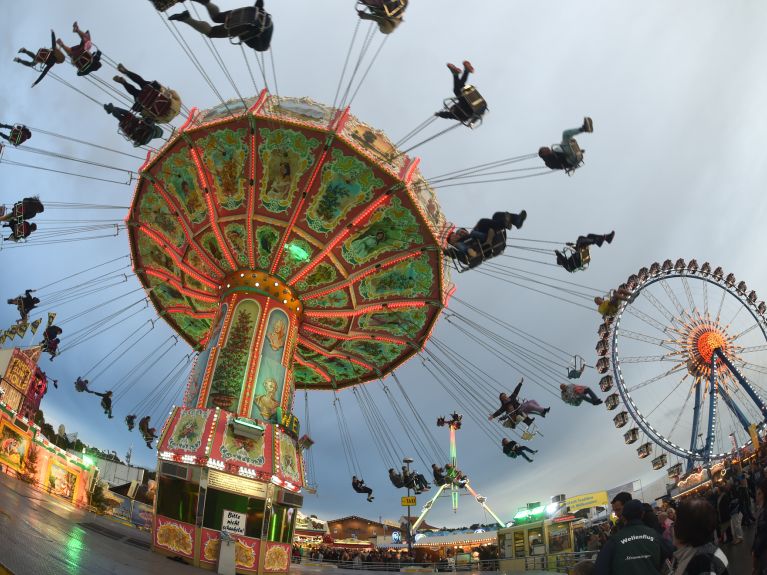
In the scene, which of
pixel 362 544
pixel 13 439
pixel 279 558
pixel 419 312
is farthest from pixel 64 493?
pixel 362 544

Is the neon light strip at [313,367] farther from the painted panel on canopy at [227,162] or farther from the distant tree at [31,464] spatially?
the distant tree at [31,464]

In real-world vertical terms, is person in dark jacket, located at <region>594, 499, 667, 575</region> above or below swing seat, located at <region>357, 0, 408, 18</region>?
below

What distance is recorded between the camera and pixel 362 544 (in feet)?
180

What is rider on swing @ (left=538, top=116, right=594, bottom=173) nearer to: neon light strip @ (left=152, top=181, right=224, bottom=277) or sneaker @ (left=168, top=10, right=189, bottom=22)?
sneaker @ (left=168, top=10, right=189, bottom=22)

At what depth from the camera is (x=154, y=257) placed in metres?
20.8

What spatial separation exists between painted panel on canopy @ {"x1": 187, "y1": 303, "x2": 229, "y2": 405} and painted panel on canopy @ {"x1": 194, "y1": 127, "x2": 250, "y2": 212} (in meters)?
3.78

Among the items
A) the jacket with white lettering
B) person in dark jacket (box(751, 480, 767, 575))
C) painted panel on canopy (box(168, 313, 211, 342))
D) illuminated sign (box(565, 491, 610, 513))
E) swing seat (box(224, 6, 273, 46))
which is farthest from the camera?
illuminated sign (box(565, 491, 610, 513))

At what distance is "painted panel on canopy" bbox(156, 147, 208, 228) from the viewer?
56.9 ft

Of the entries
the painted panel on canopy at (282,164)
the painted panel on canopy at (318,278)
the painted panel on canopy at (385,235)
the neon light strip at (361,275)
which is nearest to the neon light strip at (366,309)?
the neon light strip at (361,275)

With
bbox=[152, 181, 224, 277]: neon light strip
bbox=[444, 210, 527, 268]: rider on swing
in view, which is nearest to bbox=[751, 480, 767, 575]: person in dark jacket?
bbox=[444, 210, 527, 268]: rider on swing

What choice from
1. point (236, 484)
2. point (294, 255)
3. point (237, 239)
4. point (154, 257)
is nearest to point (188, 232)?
point (237, 239)

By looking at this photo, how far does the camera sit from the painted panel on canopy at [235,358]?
1648 cm

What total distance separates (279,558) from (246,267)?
30.9ft

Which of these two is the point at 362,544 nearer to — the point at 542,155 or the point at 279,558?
the point at 279,558
